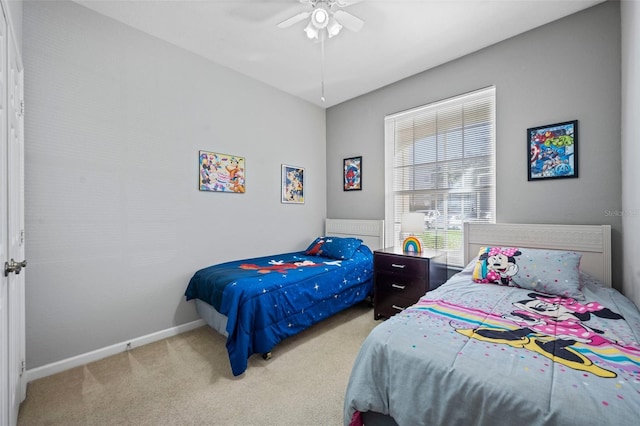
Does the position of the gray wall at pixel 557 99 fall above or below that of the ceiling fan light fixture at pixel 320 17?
below

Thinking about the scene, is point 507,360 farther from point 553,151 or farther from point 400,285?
point 553,151

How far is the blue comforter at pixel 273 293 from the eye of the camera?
2027mm

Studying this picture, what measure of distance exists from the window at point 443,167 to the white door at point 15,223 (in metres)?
3.25

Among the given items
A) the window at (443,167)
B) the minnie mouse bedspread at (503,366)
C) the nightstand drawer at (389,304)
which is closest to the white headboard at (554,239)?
the window at (443,167)

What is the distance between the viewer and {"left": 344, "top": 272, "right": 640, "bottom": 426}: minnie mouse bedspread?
2.69ft

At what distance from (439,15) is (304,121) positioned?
7.01 ft

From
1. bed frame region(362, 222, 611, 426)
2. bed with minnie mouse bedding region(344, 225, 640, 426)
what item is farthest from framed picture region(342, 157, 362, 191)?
bed with minnie mouse bedding region(344, 225, 640, 426)

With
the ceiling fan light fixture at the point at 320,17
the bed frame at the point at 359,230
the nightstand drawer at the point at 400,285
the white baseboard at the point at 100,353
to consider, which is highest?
the ceiling fan light fixture at the point at 320,17

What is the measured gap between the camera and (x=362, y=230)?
147 inches

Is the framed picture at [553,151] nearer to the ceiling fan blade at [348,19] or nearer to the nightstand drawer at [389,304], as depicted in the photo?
the nightstand drawer at [389,304]

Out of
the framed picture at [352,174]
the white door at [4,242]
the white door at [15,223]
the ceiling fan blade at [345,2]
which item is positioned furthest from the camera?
the framed picture at [352,174]

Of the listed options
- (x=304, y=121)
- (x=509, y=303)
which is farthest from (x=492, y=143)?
(x=304, y=121)

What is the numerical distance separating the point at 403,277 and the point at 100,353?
2.75 meters

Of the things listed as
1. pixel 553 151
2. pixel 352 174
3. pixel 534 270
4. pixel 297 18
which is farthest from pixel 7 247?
pixel 553 151
